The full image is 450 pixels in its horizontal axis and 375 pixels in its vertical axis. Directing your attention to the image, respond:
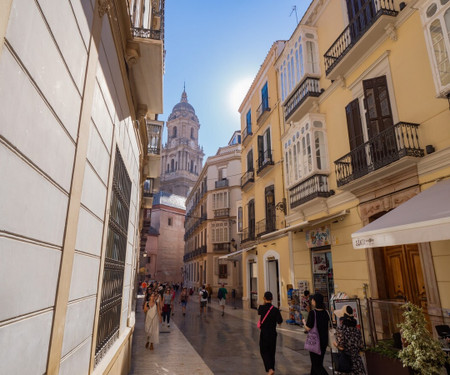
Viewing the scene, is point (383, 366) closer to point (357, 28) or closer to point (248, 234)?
point (357, 28)

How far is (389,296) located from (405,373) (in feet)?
14.5

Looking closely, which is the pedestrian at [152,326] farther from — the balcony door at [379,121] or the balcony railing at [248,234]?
the balcony railing at [248,234]

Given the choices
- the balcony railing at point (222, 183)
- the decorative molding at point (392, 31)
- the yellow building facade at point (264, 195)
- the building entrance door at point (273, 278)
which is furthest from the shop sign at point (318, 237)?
the balcony railing at point (222, 183)

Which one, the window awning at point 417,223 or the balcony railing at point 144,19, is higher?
the balcony railing at point 144,19

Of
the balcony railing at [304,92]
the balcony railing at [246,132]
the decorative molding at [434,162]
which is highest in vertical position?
the balcony railing at [246,132]

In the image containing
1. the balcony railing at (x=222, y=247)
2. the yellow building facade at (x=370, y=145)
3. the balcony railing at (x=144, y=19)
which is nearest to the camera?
the balcony railing at (x=144, y=19)

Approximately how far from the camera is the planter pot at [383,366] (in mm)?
4492

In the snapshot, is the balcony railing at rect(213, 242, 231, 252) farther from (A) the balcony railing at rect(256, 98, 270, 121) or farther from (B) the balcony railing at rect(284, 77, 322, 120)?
(B) the balcony railing at rect(284, 77, 322, 120)

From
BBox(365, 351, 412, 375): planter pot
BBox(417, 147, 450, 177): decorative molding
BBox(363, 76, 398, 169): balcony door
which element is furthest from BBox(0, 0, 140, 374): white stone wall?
BBox(363, 76, 398, 169): balcony door

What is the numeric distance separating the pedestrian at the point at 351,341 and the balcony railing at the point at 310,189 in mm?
5628

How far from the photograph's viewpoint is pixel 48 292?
215cm

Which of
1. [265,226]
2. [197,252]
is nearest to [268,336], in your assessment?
[265,226]

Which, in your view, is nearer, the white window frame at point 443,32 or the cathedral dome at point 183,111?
the white window frame at point 443,32

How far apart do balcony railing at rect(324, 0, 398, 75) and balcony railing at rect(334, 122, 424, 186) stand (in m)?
3.11
